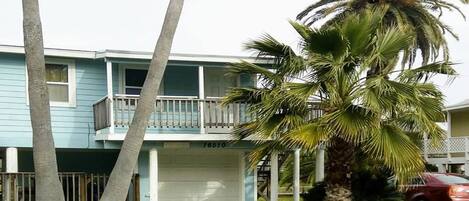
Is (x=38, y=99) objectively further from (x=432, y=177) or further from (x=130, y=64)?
(x=432, y=177)

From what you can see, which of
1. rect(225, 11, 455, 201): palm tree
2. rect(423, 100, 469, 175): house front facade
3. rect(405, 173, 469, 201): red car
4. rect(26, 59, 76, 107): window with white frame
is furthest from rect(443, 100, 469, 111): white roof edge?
rect(26, 59, 76, 107): window with white frame

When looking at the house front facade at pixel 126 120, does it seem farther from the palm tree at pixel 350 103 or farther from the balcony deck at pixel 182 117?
the palm tree at pixel 350 103

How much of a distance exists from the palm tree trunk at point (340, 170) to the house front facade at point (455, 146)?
14073 millimetres

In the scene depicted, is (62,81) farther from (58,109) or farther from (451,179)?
(451,179)

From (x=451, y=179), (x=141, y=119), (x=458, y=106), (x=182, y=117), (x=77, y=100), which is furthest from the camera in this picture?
(x=458, y=106)

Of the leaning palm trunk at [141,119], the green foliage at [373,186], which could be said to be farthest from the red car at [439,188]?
the leaning palm trunk at [141,119]

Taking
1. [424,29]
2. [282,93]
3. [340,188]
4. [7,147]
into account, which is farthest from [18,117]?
[424,29]

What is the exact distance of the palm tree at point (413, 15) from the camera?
79.6 ft

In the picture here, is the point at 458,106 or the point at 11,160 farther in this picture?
the point at 458,106

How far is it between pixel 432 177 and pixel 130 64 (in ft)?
27.2

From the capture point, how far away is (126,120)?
1664cm

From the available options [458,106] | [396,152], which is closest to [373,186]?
[396,152]

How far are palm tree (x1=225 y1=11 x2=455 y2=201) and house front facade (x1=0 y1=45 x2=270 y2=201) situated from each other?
264cm

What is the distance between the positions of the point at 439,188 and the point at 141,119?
8.87 m
